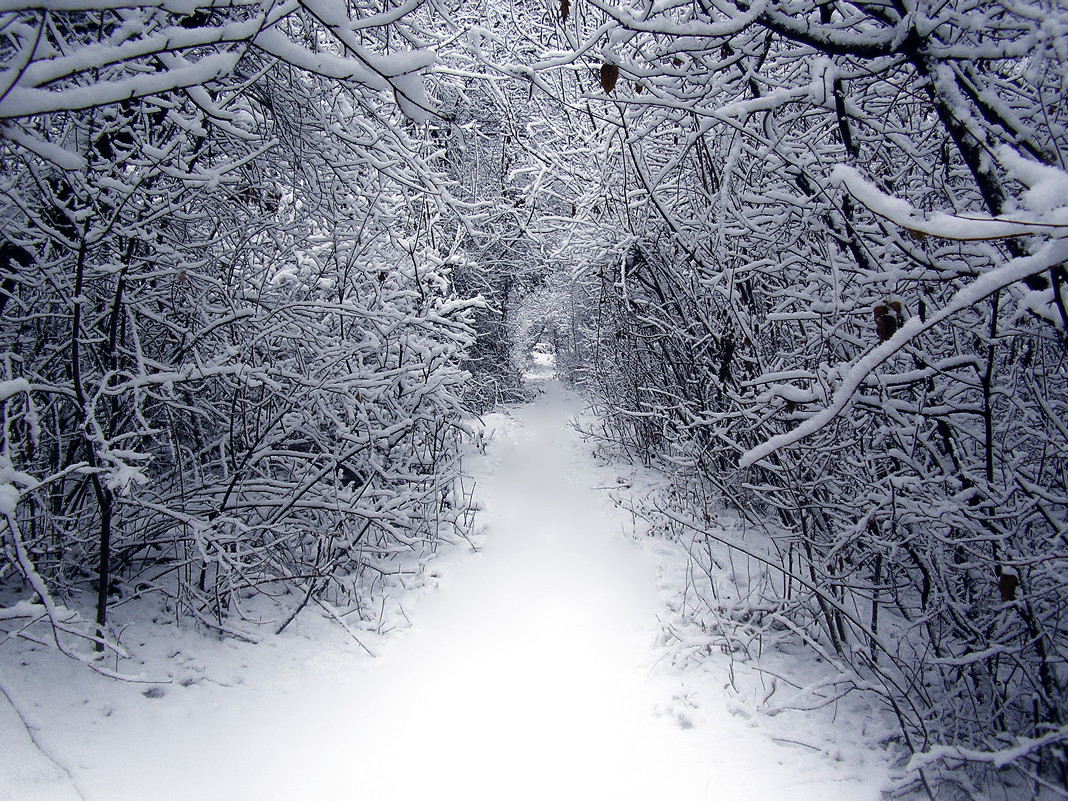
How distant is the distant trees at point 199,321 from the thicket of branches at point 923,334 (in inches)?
62.3

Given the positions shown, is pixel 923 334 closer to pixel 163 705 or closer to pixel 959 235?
pixel 959 235

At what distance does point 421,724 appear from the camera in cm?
279

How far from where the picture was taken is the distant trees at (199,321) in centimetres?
250

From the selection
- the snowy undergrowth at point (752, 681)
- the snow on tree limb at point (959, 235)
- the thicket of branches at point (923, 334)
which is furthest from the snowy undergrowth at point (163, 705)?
the snow on tree limb at point (959, 235)

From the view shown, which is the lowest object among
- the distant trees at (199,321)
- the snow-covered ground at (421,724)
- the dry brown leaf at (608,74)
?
the snow-covered ground at (421,724)

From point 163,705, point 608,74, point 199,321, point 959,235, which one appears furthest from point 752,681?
point 199,321

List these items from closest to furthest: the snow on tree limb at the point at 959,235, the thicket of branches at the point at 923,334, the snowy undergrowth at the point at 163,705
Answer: the snow on tree limb at the point at 959,235 → the thicket of branches at the point at 923,334 → the snowy undergrowth at the point at 163,705

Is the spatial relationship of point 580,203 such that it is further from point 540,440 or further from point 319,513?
point 540,440

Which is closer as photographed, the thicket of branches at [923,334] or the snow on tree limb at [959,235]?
the snow on tree limb at [959,235]

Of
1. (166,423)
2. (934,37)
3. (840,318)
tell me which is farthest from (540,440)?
(934,37)

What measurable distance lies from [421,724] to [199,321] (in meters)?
2.74

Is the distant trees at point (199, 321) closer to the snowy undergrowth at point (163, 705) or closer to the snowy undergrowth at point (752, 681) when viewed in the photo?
the snowy undergrowth at point (163, 705)

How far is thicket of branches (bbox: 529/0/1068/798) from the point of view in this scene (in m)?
1.77

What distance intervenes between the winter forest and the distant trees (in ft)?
0.09
